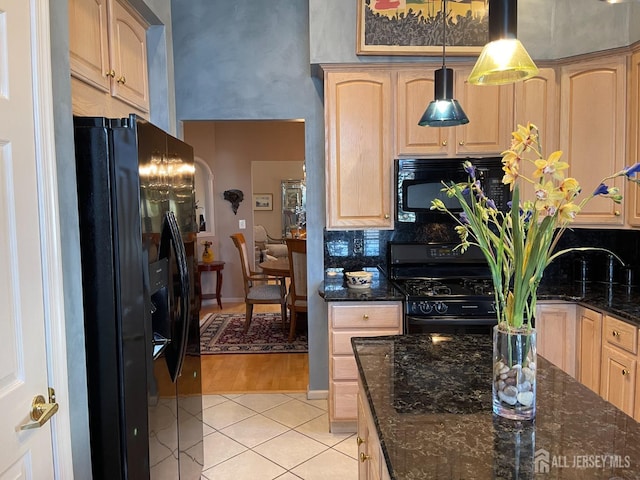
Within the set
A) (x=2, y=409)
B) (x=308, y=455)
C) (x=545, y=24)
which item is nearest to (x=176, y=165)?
(x=2, y=409)

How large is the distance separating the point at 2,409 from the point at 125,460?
1.70 ft

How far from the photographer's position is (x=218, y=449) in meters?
2.74

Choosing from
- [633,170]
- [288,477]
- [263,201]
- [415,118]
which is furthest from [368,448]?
[263,201]

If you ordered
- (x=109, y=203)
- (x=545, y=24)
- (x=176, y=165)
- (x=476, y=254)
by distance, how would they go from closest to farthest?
(x=109, y=203) → (x=176, y=165) → (x=545, y=24) → (x=476, y=254)

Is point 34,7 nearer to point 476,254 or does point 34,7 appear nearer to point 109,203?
point 109,203

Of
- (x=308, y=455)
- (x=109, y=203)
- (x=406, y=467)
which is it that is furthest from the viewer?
(x=308, y=455)

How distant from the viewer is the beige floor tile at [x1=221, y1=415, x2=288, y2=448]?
2846 mm

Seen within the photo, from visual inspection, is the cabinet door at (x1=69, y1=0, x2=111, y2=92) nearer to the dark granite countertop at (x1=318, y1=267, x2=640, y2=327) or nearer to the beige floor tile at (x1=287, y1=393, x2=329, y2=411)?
the dark granite countertop at (x1=318, y1=267, x2=640, y2=327)

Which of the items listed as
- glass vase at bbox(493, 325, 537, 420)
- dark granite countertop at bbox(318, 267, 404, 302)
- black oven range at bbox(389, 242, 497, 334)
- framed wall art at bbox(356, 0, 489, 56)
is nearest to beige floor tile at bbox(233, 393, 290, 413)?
dark granite countertop at bbox(318, 267, 404, 302)

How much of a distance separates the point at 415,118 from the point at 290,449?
2.22m

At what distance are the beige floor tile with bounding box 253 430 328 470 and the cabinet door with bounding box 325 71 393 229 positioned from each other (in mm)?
1361

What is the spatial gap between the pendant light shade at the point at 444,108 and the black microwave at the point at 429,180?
899mm

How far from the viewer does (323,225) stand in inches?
131

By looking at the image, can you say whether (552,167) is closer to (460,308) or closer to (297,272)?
(460,308)
